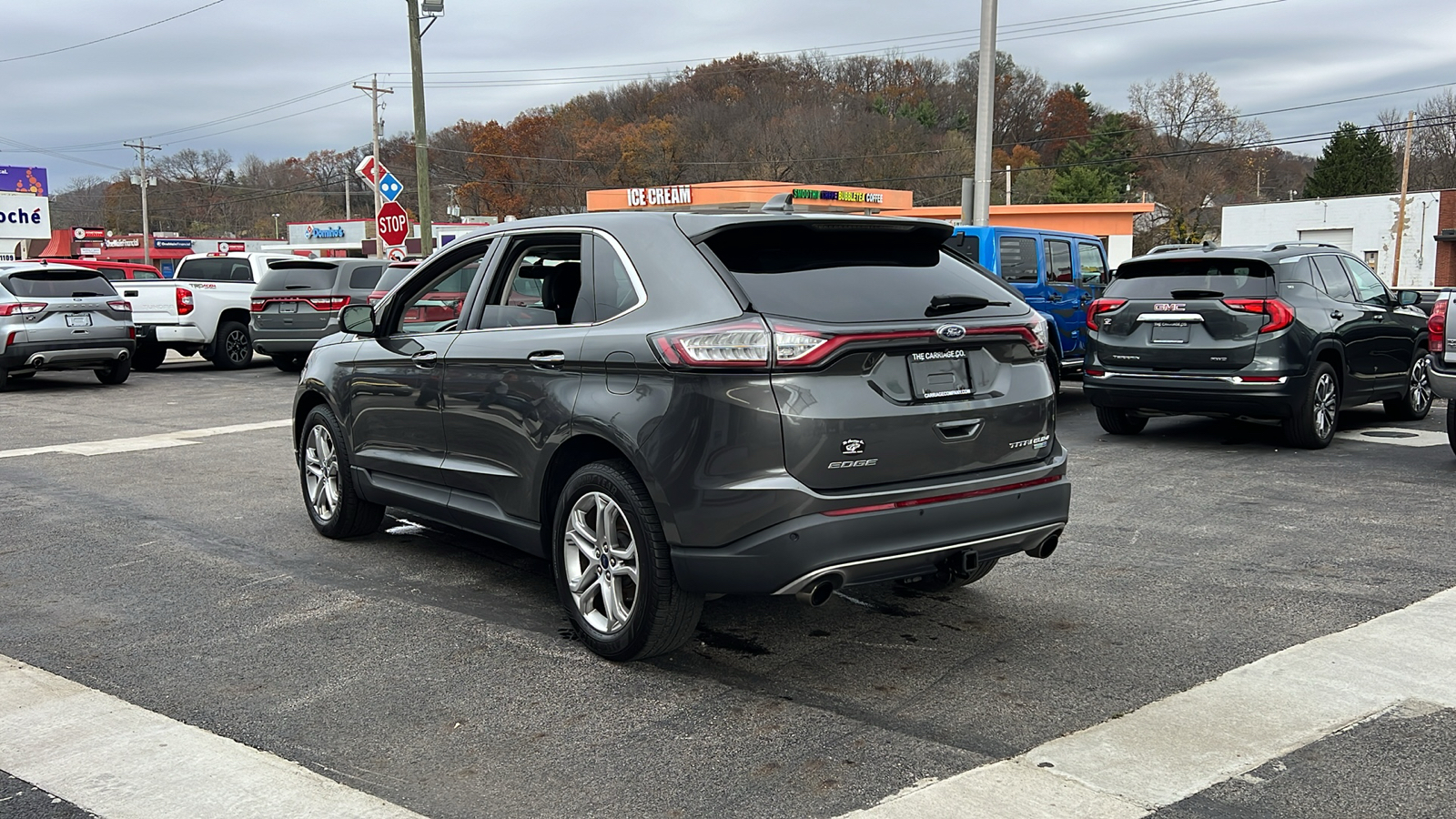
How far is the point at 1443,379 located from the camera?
8539 millimetres

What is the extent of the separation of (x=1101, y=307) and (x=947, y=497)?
21.5ft

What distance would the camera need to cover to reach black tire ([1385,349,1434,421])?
11.4 meters

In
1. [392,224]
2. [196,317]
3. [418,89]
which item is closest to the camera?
[196,317]

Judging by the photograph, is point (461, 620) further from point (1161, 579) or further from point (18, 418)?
point (18, 418)

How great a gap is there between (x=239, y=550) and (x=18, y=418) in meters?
8.33

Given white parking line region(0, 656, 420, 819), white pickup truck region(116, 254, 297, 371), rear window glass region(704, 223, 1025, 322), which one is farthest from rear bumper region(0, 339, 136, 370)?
rear window glass region(704, 223, 1025, 322)

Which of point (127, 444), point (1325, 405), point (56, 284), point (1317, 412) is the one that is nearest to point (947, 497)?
point (1317, 412)

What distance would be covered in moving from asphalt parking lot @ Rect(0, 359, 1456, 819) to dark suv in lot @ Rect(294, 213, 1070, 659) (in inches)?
15.7

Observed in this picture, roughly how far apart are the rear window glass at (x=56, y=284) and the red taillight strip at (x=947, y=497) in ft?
49.6

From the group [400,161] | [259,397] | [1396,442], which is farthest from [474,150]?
[1396,442]

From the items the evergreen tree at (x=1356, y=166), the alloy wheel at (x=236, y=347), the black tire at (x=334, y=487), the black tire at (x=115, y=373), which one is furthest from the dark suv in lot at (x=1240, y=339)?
the evergreen tree at (x=1356, y=166)

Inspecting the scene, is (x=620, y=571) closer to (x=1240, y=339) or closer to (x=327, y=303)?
(x=1240, y=339)

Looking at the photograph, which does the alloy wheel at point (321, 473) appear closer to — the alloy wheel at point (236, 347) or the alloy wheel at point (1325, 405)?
the alloy wheel at point (1325, 405)

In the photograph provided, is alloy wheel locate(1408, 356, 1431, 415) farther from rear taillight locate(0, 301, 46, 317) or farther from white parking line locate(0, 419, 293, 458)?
rear taillight locate(0, 301, 46, 317)
